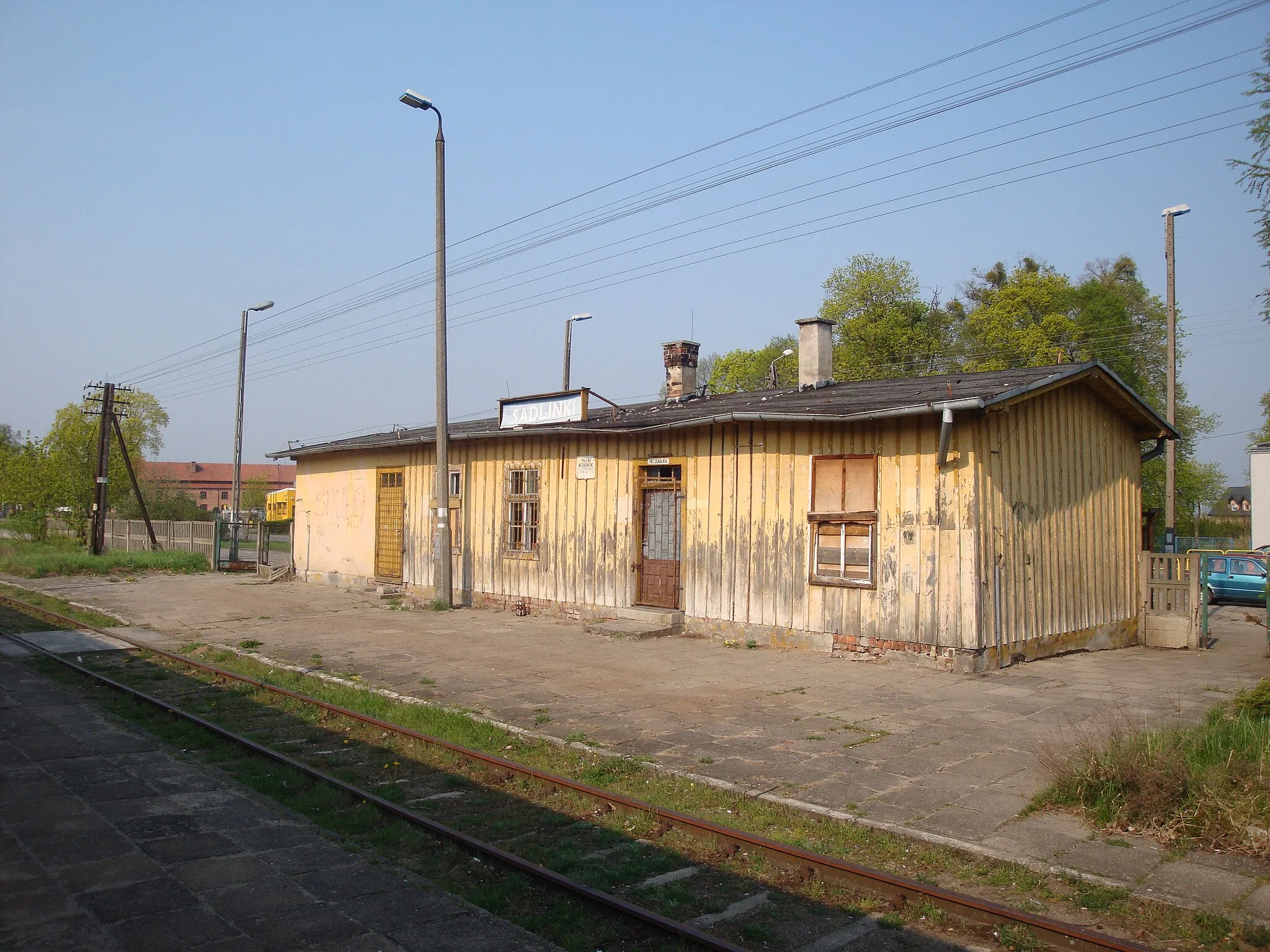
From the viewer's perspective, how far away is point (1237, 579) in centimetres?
2317

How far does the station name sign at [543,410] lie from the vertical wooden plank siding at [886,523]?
12.6 inches

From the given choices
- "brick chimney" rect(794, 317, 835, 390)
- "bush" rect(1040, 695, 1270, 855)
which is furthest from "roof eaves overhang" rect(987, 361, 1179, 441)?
"bush" rect(1040, 695, 1270, 855)

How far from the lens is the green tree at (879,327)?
135ft

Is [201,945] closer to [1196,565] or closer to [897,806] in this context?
[897,806]

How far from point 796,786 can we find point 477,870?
97.7 inches

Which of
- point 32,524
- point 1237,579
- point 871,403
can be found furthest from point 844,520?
point 32,524

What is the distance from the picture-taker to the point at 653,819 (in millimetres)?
5848

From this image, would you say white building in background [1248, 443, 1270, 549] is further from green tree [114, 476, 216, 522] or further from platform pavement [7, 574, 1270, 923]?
green tree [114, 476, 216, 522]

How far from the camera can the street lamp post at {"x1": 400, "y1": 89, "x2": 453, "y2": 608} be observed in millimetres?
17906

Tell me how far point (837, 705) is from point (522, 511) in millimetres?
9834

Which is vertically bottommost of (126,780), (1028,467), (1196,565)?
(126,780)

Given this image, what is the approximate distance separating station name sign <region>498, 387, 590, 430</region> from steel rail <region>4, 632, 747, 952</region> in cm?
904

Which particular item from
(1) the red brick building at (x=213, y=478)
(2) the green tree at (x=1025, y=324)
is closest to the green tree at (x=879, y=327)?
(2) the green tree at (x=1025, y=324)

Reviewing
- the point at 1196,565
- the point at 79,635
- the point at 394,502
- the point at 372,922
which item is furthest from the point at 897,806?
the point at 394,502
